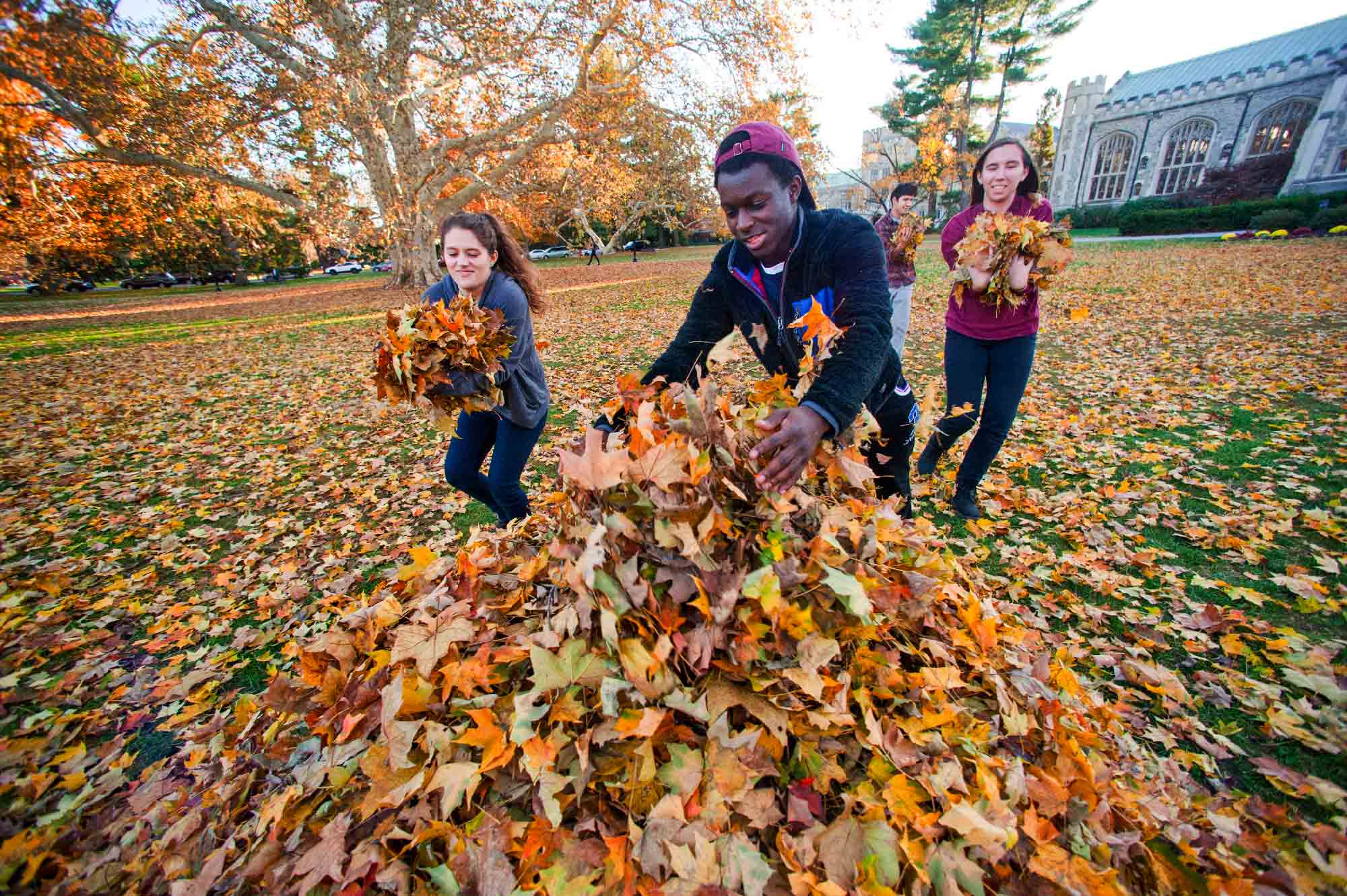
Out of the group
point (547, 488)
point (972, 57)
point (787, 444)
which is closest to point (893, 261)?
point (547, 488)

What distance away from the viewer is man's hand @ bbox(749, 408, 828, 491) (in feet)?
4.42

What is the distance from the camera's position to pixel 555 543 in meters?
1.48

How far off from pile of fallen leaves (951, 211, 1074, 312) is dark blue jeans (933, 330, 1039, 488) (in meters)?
0.27

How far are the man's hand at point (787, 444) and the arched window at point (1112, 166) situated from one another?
48712 millimetres

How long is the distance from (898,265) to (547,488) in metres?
4.07

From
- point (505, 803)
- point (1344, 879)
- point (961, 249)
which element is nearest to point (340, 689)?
point (505, 803)

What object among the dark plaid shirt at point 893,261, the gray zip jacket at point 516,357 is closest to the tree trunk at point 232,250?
the gray zip jacket at point 516,357

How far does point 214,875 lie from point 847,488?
77.4 inches

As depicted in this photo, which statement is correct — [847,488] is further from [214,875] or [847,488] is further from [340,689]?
[214,875]

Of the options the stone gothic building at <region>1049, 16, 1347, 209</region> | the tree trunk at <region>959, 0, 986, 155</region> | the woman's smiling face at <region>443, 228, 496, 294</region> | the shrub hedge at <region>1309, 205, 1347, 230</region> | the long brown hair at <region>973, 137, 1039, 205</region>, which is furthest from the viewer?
the tree trunk at <region>959, 0, 986, 155</region>

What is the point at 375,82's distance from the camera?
1526 cm

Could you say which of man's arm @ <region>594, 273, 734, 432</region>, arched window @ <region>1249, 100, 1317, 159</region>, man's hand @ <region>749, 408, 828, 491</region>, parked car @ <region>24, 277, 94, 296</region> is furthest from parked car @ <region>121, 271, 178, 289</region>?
arched window @ <region>1249, 100, 1317, 159</region>

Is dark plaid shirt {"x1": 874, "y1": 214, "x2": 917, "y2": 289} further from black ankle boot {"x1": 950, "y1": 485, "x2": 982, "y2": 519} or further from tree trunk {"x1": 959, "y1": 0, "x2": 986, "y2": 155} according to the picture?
tree trunk {"x1": 959, "y1": 0, "x2": 986, "y2": 155}

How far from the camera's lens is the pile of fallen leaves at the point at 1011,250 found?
9.87 ft
